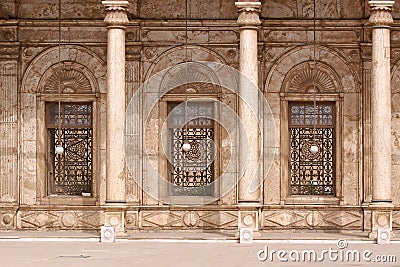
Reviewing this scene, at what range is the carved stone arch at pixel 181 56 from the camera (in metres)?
25.3

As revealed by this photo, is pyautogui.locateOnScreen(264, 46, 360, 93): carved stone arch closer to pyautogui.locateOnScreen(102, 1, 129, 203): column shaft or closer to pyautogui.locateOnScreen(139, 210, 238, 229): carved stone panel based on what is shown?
pyautogui.locateOnScreen(139, 210, 238, 229): carved stone panel

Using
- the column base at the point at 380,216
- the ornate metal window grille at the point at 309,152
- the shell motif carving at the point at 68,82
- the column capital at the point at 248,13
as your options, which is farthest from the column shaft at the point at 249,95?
the shell motif carving at the point at 68,82

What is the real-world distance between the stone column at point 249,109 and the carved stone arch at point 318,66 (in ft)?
7.91

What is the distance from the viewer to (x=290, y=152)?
83.6 feet

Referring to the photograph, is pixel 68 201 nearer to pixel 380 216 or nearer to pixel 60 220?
pixel 60 220

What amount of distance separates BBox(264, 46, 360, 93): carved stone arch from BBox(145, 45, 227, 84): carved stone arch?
4.38 feet

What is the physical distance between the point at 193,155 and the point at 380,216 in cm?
501

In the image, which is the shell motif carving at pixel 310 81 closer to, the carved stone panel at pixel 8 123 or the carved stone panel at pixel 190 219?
the carved stone panel at pixel 190 219

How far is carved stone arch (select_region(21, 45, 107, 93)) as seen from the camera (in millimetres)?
Result: 25406

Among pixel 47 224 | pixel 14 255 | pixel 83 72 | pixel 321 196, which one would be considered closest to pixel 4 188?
pixel 47 224

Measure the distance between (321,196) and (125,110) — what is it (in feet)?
16.7

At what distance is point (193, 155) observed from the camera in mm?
25500

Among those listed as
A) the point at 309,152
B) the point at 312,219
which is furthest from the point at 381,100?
the point at 312,219

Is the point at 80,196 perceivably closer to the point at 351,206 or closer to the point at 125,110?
the point at 125,110
